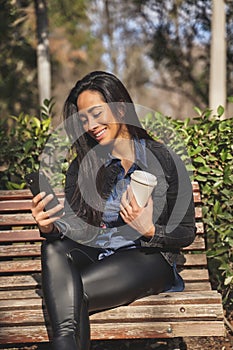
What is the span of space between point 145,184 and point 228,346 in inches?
50.0

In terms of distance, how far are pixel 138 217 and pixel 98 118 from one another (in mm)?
538

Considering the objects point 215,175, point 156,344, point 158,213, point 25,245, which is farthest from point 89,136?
point 156,344

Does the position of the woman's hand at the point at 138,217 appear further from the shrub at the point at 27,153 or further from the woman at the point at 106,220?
the shrub at the point at 27,153

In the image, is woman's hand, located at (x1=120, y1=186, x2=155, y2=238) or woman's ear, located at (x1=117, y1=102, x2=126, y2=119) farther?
woman's ear, located at (x1=117, y1=102, x2=126, y2=119)

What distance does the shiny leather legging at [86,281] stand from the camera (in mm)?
2320

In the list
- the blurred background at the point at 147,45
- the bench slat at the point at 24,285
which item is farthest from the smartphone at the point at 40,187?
the blurred background at the point at 147,45

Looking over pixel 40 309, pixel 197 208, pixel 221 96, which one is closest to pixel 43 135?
pixel 197 208

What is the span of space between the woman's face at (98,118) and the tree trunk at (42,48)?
24.7ft

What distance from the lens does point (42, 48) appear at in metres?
10.5

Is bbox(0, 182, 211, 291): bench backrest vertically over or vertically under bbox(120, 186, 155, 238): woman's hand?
under

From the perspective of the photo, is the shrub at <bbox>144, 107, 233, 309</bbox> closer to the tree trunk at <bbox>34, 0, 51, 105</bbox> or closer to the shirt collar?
the shirt collar

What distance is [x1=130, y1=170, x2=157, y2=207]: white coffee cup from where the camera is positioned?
2.56 meters

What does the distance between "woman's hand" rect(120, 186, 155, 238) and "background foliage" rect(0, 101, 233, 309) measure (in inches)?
32.0

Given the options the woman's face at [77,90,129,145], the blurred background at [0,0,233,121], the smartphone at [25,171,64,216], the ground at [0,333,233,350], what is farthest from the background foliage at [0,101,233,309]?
the blurred background at [0,0,233,121]
